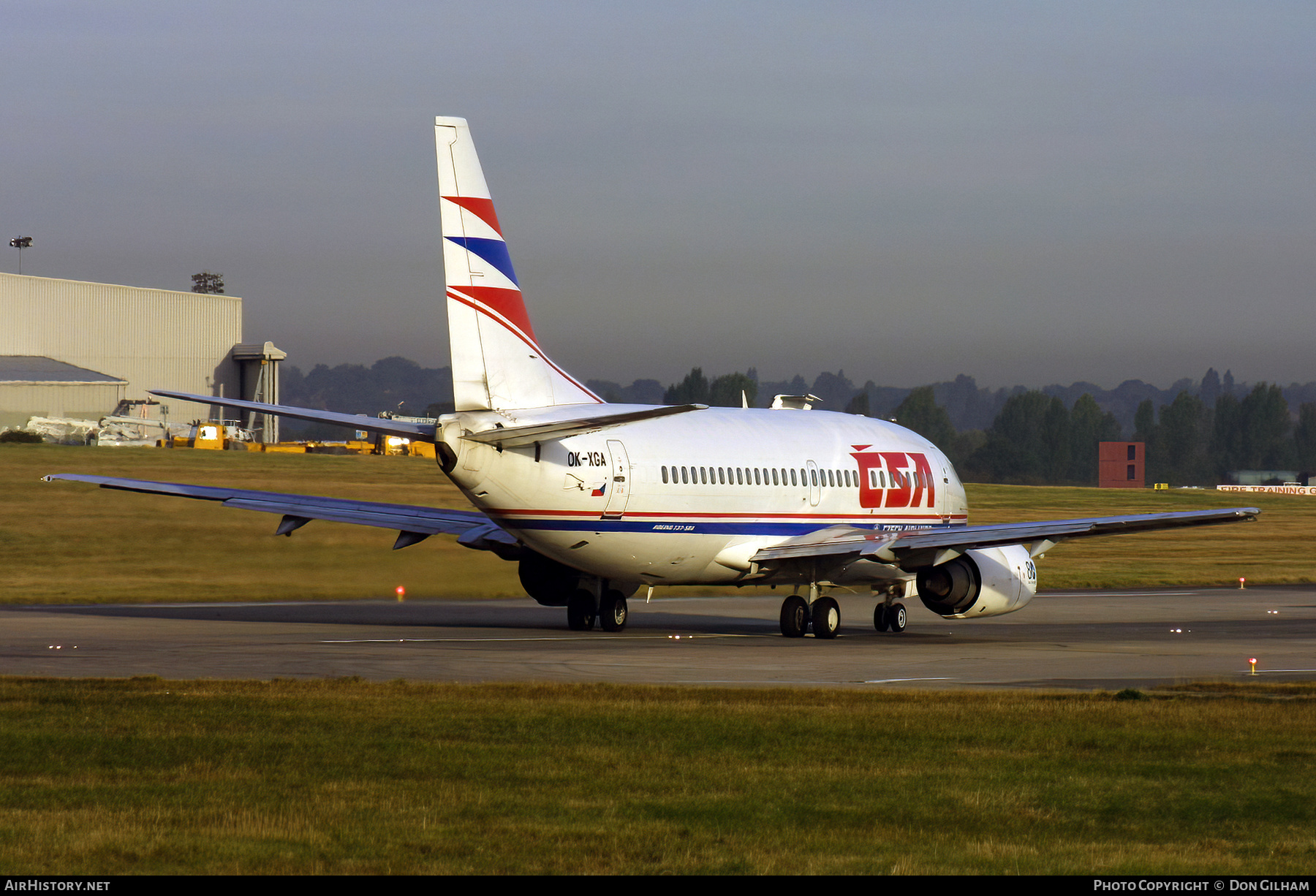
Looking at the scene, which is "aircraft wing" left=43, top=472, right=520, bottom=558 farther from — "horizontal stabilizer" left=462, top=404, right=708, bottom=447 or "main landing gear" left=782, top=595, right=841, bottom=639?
"main landing gear" left=782, top=595, right=841, bottom=639

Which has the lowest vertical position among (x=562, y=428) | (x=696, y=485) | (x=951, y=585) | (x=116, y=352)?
(x=951, y=585)

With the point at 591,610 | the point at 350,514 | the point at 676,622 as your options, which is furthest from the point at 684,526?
the point at 350,514

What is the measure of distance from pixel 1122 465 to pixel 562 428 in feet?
507

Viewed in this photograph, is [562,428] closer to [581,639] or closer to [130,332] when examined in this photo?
[581,639]

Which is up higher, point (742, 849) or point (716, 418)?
point (716, 418)

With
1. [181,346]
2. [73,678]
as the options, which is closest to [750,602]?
[73,678]

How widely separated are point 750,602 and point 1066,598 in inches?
365

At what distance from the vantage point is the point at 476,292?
24.2 meters

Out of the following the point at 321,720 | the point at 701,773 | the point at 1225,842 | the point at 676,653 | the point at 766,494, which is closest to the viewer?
the point at 1225,842

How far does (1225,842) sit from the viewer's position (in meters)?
9.47

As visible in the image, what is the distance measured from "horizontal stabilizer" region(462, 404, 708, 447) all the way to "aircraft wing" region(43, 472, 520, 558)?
464 centimetres

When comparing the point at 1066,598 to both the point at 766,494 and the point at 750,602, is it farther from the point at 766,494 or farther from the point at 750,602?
the point at 766,494

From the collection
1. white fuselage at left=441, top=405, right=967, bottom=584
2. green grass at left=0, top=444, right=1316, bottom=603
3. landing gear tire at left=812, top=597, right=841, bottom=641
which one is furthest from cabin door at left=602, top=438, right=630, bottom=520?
green grass at left=0, top=444, right=1316, bottom=603

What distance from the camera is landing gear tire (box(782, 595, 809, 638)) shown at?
28.8 metres
